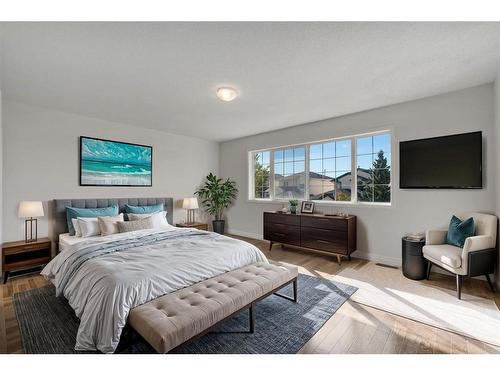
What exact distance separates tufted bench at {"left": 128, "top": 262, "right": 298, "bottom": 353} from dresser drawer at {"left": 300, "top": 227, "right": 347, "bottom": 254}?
1.75 metres

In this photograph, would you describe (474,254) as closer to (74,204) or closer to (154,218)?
(154,218)

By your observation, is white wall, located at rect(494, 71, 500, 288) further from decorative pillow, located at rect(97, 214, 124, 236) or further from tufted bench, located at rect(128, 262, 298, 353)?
decorative pillow, located at rect(97, 214, 124, 236)

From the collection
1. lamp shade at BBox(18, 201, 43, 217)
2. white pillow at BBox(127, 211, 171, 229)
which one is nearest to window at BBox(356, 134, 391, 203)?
white pillow at BBox(127, 211, 171, 229)

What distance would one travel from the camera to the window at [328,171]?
3803 mm

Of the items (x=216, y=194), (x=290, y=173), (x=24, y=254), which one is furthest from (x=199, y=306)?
(x=216, y=194)

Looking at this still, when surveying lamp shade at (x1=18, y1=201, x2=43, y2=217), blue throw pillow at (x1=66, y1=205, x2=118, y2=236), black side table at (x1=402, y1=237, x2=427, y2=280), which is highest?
lamp shade at (x1=18, y1=201, x2=43, y2=217)

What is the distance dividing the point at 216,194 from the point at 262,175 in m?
1.25

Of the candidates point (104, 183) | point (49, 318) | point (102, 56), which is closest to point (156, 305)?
point (49, 318)

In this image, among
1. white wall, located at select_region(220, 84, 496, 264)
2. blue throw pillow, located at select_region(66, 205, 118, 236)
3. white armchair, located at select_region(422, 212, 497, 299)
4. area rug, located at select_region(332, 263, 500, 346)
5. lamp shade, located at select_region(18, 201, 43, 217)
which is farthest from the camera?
blue throw pillow, located at select_region(66, 205, 118, 236)

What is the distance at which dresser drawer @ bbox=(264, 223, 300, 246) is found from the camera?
423 cm

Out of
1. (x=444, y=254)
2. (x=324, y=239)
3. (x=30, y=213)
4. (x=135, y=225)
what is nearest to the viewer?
(x=444, y=254)

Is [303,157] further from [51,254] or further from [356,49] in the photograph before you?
[51,254]

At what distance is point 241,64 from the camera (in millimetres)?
2303

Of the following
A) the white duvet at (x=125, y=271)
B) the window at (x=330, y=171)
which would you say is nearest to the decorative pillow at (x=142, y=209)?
the white duvet at (x=125, y=271)
